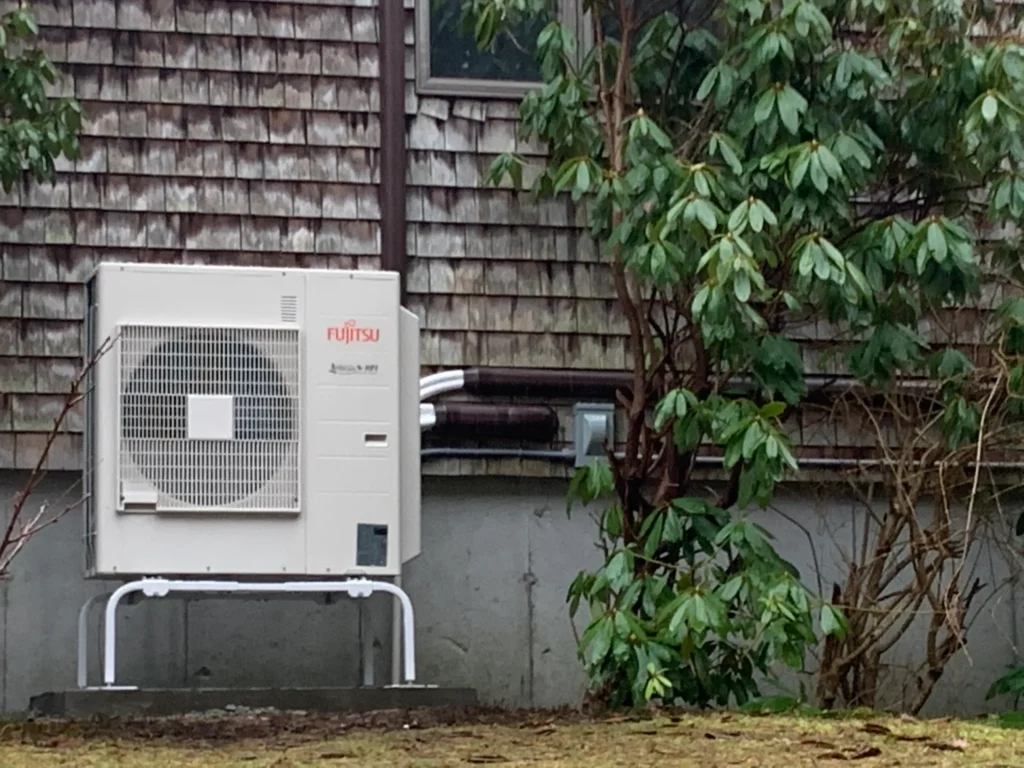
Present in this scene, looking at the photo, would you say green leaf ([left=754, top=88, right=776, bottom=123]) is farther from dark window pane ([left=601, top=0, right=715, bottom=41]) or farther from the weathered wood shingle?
the weathered wood shingle

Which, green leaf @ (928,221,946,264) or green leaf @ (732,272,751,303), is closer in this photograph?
green leaf @ (732,272,751,303)

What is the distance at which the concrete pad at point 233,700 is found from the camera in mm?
4852

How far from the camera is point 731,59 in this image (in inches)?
218

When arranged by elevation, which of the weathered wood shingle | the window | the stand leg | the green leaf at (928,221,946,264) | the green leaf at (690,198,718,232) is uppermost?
the window

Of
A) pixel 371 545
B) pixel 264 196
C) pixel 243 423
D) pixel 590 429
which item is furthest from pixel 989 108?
pixel 264 196

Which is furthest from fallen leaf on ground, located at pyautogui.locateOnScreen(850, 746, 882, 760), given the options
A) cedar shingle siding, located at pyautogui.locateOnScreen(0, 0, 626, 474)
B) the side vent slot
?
cedar shingle siding, located at pyautogui.locateOnScreen(0, 0, 626, 474)

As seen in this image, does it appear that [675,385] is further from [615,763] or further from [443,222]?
[615,763]

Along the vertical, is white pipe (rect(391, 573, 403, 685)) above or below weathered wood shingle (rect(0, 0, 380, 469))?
below

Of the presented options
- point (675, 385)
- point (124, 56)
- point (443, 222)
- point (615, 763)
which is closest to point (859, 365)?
point (675, 385)

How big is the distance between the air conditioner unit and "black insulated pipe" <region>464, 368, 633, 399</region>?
2.56 ft

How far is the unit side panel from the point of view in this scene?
5223mm

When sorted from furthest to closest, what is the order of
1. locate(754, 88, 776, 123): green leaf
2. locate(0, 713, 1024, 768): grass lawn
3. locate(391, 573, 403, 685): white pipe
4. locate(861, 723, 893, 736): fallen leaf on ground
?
locate(391, 573, 403, 685): white pipe, locate(754, 88, 776, 123): green leaf, locate(861, 723, 893, 736): fallen leaf on ground, locate(0, 713, 1024, 768): grass lawn

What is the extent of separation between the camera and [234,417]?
5.11 meters

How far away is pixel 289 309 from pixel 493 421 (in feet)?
3.63
